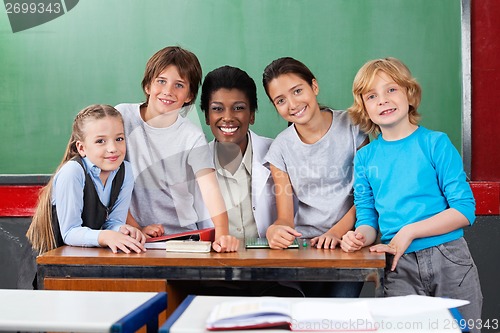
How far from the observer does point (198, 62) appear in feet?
9.95

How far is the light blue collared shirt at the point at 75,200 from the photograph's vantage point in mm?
2426

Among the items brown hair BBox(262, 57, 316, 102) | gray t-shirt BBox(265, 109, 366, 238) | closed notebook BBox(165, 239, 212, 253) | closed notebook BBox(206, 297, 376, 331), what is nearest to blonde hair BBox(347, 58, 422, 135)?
gray t-shirt BBox(265, 109, 366, 238)

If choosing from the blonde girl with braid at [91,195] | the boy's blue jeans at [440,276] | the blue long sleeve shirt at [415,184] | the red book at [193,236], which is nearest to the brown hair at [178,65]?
the blonde girl with braid at [91,195]

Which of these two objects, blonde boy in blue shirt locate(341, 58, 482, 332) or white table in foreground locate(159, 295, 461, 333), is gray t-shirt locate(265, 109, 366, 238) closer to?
blonde boy in blue shirt locate(341, 58, 482, 332)

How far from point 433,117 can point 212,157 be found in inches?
42.2

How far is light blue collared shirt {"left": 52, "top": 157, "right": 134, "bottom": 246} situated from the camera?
243cm

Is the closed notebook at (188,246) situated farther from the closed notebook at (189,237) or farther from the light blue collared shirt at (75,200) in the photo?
the light blue collared shirt at (75,200)

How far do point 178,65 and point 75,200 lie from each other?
0.81 m

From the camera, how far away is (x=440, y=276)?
7.38ft

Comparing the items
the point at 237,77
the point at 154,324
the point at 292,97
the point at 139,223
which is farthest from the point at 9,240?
the point at 154,324

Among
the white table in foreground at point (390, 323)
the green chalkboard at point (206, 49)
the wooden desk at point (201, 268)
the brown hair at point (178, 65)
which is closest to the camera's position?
the white table in foreground at point (390, 323)

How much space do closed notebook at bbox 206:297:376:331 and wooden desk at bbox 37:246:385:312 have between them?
0.60 m

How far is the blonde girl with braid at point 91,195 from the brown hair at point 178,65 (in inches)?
12.7

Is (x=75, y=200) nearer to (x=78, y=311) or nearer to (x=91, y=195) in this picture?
(x=91, y=195)
